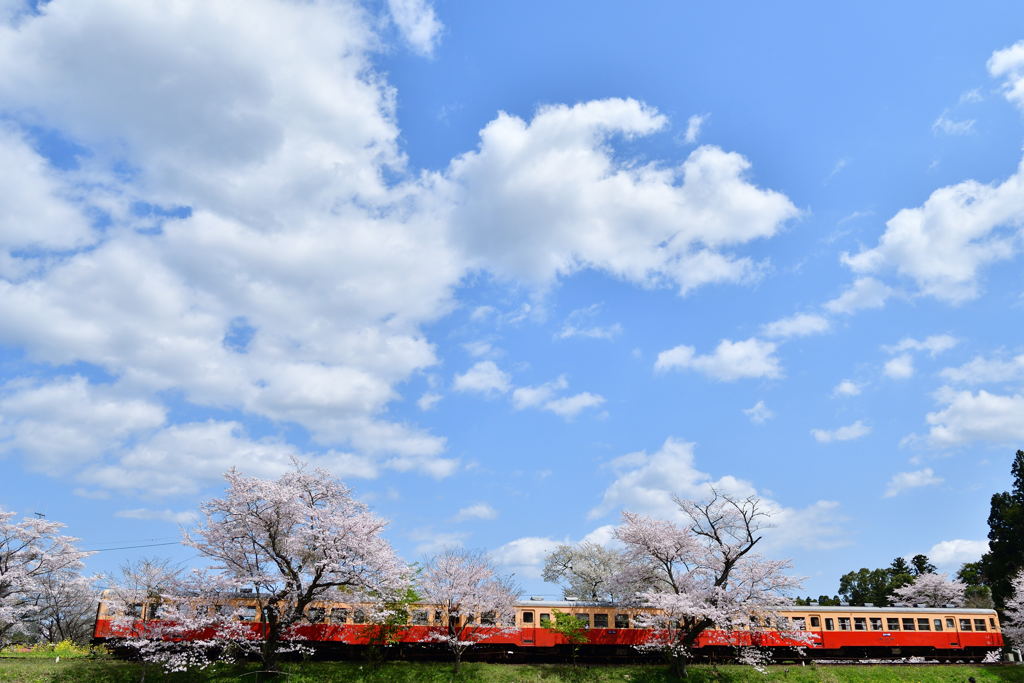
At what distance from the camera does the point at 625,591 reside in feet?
126

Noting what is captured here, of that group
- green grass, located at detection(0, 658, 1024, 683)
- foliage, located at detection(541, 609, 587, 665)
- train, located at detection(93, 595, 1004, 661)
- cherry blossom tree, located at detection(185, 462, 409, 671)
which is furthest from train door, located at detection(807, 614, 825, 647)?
cherry blossom tree, located at detection(185, 462, 409, 671)

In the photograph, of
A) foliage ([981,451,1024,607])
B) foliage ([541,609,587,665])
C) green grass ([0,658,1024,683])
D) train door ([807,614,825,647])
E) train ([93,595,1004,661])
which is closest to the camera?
green grass ([0,658,1024,683])

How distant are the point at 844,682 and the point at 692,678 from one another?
8098 mm

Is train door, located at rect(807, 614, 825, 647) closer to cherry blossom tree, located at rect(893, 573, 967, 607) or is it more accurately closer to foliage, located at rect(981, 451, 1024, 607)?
cherry blossom tree, located at rect(893, 573, 967, 607)

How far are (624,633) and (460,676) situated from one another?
368 inches

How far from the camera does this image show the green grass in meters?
31.3

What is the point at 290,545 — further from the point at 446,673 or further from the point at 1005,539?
the point at 1005,539

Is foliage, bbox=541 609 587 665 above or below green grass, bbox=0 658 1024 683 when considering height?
above

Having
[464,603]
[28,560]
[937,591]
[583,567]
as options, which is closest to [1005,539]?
[937,591]

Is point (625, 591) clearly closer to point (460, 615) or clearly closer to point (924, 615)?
point (460, 615)

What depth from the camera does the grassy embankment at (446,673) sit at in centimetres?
3133

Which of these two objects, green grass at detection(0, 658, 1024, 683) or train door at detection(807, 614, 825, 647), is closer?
green grass at detection(0, 658, 1024, 683)

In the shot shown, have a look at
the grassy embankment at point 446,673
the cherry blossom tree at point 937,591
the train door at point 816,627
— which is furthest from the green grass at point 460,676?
the cherry blossom tree at point 937,591

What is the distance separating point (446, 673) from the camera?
33750 mm
